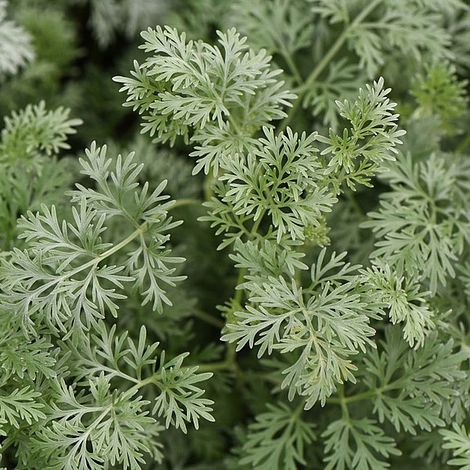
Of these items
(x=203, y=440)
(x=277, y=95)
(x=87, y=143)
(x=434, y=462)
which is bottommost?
(x=434, y=462)

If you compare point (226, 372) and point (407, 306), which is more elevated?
point (407, 306)

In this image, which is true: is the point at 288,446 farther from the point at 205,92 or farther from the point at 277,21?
the point at 277,21

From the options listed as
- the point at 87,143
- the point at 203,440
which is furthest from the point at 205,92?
the point at 87,143

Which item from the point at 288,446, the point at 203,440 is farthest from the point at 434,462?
the point at 203,440

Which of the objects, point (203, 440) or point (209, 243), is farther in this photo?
point (209, 243)

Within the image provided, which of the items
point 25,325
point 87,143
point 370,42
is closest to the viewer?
point 25,325

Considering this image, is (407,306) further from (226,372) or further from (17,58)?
(17,58)

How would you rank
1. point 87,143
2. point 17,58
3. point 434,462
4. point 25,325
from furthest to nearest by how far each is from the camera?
1. point 87,143
2. point 17,58
3. point 434,462
4. point 25,325

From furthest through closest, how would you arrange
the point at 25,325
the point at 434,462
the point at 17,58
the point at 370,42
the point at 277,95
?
the point at 17,58, the point at 370,42, the point at 434,462, the point at 277,95, the point at 25,325

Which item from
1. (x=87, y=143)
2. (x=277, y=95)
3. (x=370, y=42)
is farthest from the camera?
(x=87, y=143)
